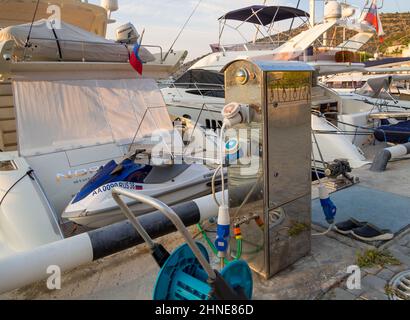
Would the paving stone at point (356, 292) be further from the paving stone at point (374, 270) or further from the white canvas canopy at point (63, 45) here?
the white canvas canopy at point (63, 45)

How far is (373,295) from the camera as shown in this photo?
8.21 feet

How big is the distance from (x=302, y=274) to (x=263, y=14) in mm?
10969

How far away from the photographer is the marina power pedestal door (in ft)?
8.28

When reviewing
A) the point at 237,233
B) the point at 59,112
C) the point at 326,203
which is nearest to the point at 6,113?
the point at 59,112

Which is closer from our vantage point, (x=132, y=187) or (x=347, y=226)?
(x=347, y=226)

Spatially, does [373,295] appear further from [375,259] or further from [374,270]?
[375,259]

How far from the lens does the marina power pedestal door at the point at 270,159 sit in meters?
2.52

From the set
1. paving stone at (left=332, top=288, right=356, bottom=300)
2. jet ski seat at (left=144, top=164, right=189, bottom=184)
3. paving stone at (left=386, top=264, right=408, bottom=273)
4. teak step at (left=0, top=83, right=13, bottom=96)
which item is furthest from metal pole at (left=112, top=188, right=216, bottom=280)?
teak step at (left=0, top=83, right=13, bottom=96)

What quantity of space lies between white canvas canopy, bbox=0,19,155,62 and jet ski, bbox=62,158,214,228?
8.64 feet

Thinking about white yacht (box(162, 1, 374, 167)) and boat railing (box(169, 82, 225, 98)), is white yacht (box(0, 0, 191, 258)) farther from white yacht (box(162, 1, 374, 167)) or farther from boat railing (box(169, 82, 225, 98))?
boat railing (box(169, 82, 225, 98))

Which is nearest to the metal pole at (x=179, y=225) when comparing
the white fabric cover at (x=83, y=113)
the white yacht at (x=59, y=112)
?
the white yacht at (x=59, y=112)

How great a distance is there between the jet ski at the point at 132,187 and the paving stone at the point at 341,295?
3.11 meters
